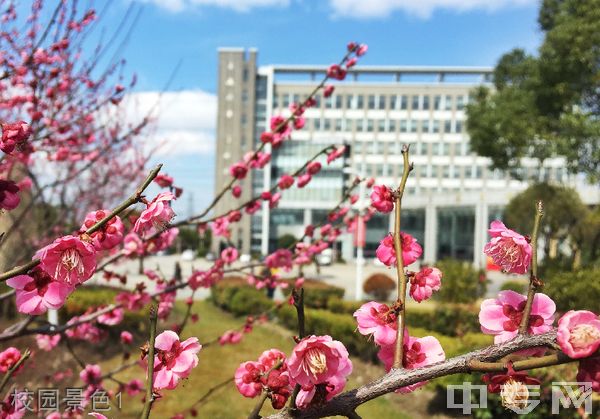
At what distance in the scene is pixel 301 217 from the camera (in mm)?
54469

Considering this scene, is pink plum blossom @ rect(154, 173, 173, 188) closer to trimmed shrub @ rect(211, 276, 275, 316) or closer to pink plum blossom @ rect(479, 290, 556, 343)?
pink plum blossom @ rect(479, 290, 556, 343)

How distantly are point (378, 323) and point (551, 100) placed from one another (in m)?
17.2

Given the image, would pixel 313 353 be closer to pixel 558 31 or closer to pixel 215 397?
pixel 215 397

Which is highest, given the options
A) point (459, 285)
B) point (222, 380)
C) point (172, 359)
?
point (172, 359)

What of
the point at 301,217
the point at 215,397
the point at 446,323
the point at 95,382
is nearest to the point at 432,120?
the point at 301,217

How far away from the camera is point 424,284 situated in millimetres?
1396

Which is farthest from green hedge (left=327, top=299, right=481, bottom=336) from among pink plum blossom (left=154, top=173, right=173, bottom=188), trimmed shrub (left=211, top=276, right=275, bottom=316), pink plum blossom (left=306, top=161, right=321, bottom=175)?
pink plum blossom (left=154, top=173, right=173, bottom=188)

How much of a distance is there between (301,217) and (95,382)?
168 ft

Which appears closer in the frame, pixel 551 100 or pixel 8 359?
pixel 8 359

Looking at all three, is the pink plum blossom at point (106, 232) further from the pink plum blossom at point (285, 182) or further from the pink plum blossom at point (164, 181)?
the pink plum blossom at point (285, 182)

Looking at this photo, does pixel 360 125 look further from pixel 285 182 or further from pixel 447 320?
pixel 285 182

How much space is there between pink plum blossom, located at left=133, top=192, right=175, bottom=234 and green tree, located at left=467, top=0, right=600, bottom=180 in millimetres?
15284

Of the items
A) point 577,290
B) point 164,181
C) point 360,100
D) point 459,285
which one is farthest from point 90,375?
point 360,100

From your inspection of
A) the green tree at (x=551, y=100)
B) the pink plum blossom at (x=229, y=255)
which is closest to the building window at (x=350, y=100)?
the green tree at (x=551, y=100)
